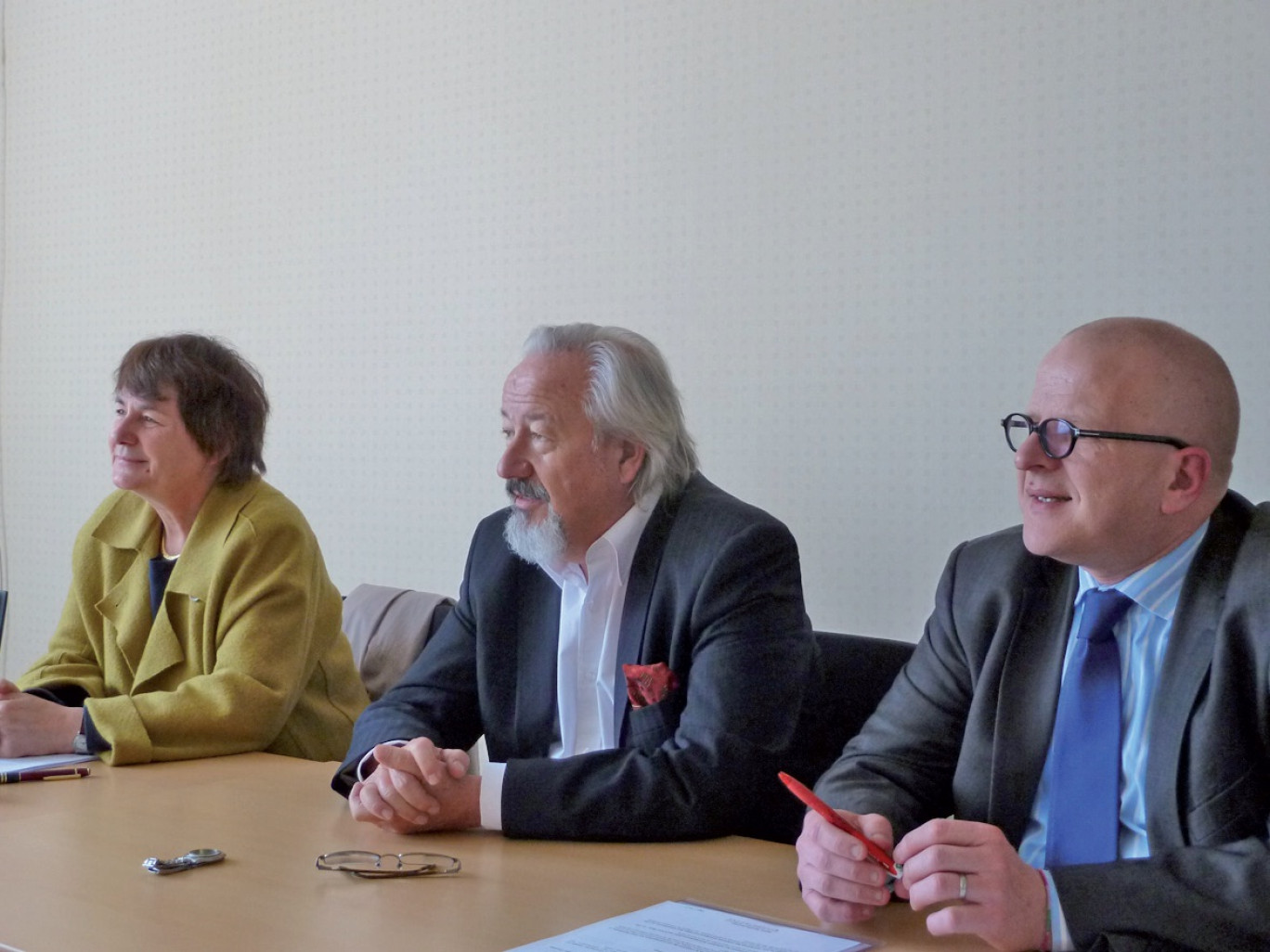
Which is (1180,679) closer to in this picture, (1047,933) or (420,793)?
(1047,933)

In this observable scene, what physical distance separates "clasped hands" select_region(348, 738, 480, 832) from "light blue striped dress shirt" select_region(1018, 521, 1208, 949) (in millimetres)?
745

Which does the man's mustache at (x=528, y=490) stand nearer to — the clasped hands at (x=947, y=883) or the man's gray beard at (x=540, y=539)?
the man's gray beard at (x=540, y=539)

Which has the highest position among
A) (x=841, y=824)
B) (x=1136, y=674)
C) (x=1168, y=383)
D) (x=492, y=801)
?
(x=1168, y=383)

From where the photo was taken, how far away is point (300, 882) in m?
1.67

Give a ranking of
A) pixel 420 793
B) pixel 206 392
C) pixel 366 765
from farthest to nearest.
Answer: pixel 206 392, pixel 366 765, pixel 420 793

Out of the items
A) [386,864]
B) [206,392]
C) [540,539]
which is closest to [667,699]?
[540,539]

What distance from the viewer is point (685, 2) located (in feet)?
10.6

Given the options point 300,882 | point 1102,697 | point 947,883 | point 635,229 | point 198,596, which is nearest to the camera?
point 947,883

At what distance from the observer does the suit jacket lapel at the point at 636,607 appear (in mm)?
2256

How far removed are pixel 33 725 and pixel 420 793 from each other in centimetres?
88

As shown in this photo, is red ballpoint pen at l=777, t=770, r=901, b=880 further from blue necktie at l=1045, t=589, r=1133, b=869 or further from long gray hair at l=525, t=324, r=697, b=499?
long gray hair at l=525, t=324, r=697, b=499

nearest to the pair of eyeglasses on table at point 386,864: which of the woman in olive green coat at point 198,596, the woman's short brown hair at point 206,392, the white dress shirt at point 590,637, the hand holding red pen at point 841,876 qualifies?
the hand holding red pen at point 841,876

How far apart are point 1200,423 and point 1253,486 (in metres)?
0.90

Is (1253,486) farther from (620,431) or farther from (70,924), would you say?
(70,924)
